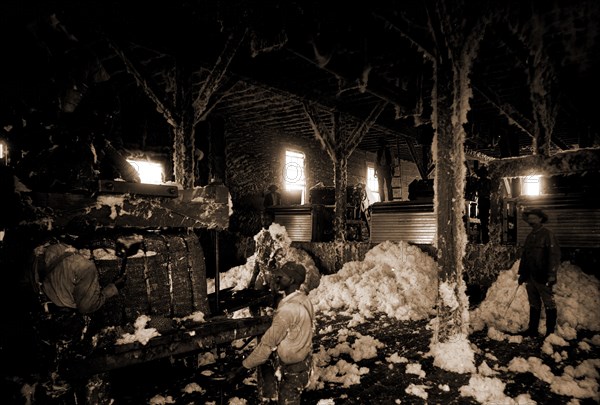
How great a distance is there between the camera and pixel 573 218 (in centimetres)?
754

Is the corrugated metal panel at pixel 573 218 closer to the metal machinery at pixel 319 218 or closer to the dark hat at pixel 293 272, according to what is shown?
the metal machinery at pixel 319 218

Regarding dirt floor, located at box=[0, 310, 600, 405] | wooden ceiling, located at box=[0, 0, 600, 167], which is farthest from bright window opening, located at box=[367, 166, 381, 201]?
dirt floor, located at box=[0, 310, 600, 405]

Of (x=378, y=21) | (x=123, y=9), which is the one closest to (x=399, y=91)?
(x=378, y=21)

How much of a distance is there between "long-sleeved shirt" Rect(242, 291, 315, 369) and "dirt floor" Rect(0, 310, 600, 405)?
470 mm

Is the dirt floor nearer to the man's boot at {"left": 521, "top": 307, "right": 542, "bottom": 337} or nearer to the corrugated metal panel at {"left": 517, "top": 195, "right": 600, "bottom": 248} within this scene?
the man's boot at {"left": 521, "top": 307, "right": 542, "bottom": 337}

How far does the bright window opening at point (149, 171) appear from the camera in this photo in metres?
10.5

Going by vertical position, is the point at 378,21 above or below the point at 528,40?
above

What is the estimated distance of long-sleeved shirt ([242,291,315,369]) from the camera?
334 centimetres

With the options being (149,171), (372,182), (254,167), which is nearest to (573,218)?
(254,167)

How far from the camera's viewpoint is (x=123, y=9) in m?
5.80

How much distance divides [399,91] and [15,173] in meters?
8.32

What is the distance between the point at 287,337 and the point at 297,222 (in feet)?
28.2

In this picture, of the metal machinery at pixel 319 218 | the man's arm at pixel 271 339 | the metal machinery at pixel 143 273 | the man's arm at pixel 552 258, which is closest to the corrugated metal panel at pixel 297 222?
the metal machinery at pixel 319 218

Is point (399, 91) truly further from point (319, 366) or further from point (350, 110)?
point (319, 366)
